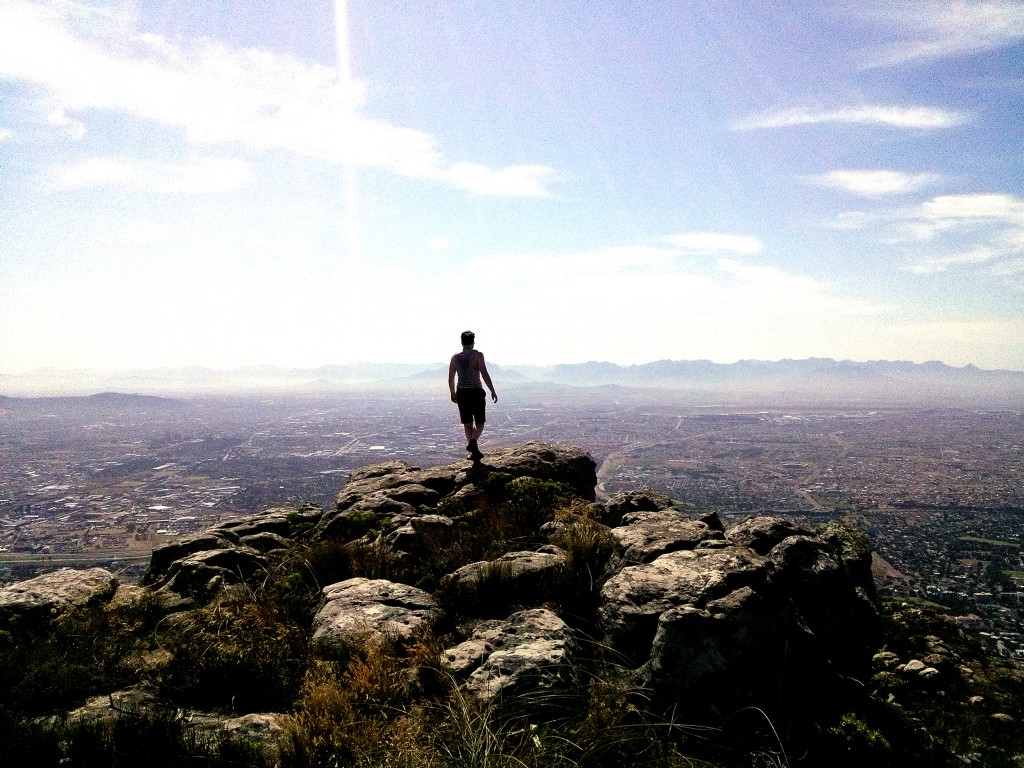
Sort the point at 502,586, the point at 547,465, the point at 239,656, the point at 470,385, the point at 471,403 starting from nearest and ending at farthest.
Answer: the point at 239,656 → the point at 502,586 → the point at 547,465 → the point at 470,385 → the point at 471,403

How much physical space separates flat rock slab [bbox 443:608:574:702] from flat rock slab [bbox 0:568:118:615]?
5.95 m

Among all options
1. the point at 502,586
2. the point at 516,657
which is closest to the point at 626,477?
the point at 502,586

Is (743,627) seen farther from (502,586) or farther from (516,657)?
(502,586)

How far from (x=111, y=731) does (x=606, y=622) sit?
4.26 meters

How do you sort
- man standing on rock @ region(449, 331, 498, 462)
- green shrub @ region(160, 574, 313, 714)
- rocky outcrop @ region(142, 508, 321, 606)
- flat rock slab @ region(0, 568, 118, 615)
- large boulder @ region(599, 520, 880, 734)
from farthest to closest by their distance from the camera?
man standing on rock @ region(449, 331, 498, 462), rocky outcrop @ region(142, 508, 321, 606), flat rock slab @ region(0, 568, 118, 615), green shrub @ region(160, 574, 313, 714), large boulder @ region(599, 520, 880, 734)

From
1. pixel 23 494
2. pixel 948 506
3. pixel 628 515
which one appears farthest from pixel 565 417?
pixel 628 515

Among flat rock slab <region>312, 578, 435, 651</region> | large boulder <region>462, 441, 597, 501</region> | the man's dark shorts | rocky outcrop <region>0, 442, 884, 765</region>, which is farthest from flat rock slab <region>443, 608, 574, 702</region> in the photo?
the man's dark shorts

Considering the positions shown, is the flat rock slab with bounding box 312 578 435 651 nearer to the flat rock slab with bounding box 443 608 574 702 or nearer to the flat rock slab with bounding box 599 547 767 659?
the flat rock slab with bounding box 443 608 574 702

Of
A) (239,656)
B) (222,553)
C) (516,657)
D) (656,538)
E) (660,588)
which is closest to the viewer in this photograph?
(516,657)

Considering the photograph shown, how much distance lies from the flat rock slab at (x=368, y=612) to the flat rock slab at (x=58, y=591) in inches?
147

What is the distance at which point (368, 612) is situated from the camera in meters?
5.79

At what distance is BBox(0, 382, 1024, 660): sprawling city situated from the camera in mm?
37438

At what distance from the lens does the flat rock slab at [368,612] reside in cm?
531

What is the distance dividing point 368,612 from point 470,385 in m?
7.72
